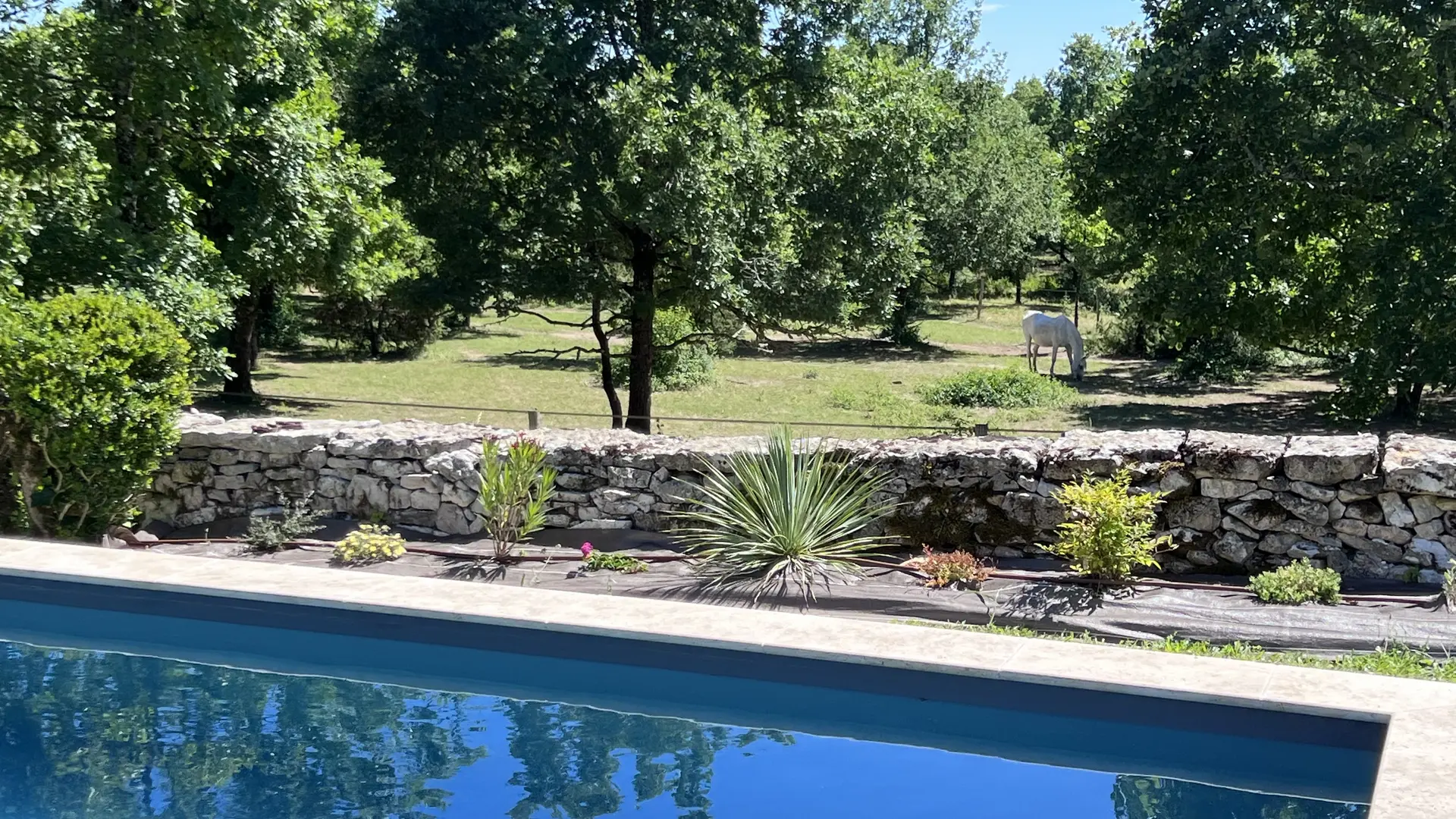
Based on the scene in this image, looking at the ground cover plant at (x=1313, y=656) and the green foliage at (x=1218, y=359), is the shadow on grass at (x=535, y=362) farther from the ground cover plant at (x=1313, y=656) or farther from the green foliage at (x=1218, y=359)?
the ground cover plant at (x=1313, y=656)

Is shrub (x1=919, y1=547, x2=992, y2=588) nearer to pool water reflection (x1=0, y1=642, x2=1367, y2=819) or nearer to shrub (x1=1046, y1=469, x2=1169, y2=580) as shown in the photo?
shrub (x1=1046, y1=469, x2=1169, y2=580)

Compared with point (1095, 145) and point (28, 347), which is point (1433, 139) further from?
point (28, 347)

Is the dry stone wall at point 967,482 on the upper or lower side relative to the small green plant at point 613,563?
upper

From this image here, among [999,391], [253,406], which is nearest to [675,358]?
[999,391]

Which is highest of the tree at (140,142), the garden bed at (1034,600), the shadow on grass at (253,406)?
the tree at (140,142)

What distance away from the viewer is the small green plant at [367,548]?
9211 mm

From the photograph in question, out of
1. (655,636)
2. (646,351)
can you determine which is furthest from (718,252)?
(655,636)

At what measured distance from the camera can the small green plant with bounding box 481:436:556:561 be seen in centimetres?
932

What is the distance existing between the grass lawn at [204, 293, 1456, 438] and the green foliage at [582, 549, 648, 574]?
7.14 metres

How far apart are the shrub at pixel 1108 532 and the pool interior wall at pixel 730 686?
282 centimetres

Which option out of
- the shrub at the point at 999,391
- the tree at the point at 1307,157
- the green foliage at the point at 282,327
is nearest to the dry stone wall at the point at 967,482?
the tree at the point at 1307,157

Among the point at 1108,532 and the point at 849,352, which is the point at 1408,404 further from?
the point at 1108,532

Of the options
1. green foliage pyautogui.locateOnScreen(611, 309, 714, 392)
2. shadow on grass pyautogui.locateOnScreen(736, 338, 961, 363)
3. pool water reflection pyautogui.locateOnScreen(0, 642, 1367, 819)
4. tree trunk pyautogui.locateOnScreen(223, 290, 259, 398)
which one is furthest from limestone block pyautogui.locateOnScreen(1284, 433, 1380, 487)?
shadow on grass pyautogui.locateOnScreen(736, 338, 961, 363)

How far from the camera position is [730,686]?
6270 millimetres
